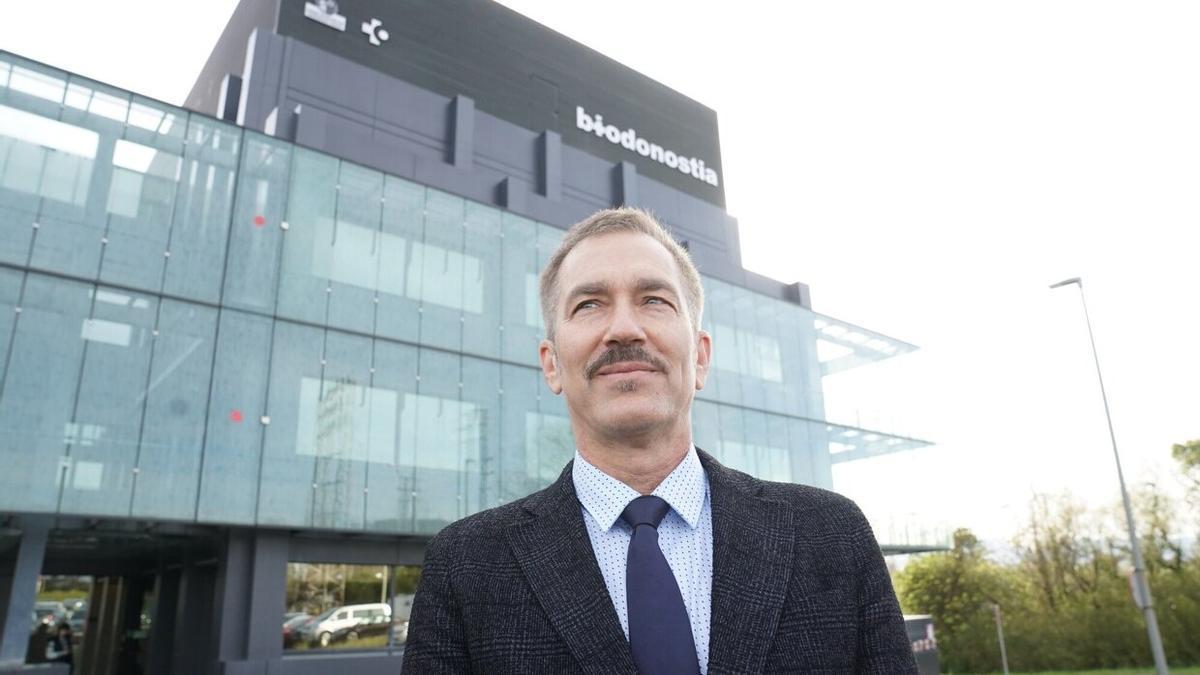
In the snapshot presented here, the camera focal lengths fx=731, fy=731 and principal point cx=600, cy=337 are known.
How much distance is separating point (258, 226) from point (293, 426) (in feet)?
13.7

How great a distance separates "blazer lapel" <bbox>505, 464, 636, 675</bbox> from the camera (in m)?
1.46

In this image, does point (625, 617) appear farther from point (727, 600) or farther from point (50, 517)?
point (50, 517)

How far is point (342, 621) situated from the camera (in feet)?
51.2

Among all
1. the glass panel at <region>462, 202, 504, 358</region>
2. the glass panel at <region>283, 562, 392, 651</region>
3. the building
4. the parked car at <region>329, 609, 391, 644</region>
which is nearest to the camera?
the building

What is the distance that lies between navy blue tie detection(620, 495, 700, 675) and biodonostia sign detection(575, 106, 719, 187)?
84.9 feet

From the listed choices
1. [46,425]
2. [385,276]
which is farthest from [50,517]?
[385,276]

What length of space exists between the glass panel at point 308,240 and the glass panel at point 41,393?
3.53 meters

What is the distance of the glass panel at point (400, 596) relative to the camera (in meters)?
16.2

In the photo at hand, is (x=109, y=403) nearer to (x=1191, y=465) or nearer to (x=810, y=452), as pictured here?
(x=810, y=452)

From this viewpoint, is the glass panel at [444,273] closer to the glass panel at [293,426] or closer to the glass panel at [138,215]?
the glass panel at [293,426]

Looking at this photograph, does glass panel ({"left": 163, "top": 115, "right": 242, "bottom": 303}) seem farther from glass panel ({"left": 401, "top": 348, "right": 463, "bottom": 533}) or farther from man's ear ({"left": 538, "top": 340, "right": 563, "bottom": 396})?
man's ear ({"left": 538, "top": 340, "right": 563, "bottom": 396})

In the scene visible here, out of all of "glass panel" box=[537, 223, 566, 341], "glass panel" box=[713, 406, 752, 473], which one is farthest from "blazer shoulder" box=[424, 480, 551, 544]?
"glass panel" box=[713, 406, 752, 473]

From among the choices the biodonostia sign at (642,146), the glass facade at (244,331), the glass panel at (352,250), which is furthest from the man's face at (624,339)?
the biodonostia sign at (642,146)

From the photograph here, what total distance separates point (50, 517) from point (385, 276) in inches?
293
